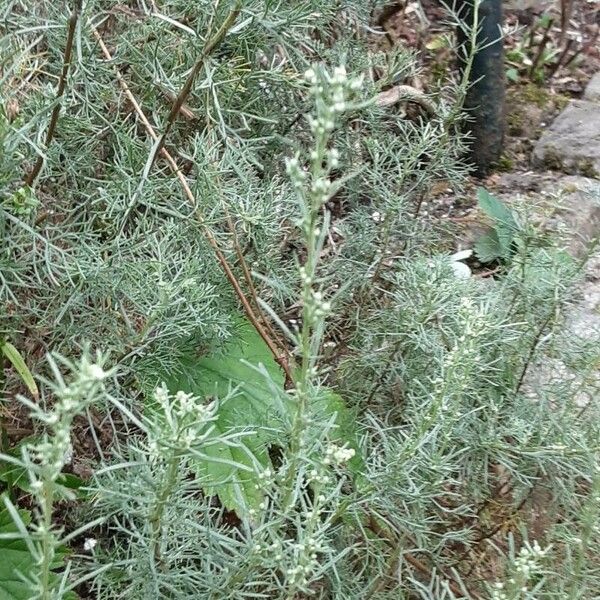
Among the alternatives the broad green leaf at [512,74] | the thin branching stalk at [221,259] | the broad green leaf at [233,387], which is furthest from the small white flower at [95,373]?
the broad green leaf at [512,74]

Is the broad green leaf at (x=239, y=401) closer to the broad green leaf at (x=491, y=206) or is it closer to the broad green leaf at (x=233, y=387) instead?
the broad green leaf at (x=233, y=387)

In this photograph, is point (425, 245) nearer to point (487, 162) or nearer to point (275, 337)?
point (275, 337)

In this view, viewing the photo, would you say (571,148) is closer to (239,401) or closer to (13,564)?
(239,401)

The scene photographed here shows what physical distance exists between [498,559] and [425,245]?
652mm

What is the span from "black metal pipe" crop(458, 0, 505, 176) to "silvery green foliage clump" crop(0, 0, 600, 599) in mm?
652

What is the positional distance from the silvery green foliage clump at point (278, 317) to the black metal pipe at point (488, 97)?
652 millimetres

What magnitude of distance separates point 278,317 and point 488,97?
1486mm

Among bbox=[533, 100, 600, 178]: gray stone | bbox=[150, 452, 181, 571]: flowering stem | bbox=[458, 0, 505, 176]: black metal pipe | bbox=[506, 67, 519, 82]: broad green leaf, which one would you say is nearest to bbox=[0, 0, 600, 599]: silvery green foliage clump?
bbox=[150, 452, 181, 571]: flowering stem

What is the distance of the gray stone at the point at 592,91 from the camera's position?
107 inches

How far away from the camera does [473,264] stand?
2072mm

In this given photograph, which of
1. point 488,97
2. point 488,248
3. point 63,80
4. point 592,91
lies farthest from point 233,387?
point 592,91

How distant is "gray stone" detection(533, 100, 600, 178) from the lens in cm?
244

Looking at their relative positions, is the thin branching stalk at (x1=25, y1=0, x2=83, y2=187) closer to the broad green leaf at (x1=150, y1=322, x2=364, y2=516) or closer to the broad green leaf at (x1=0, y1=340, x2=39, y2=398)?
the broad green leaf at (x1=0, y1=340, x2=39, y2=398)

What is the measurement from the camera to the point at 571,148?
96.5 inches
